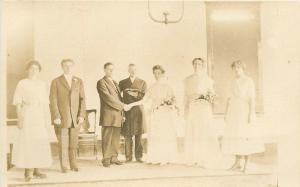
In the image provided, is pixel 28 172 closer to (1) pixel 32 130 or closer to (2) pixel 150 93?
(1) pixel 32 130

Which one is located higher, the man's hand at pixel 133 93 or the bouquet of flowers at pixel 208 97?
the man's hand at pixel 133 93

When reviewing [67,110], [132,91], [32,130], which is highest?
[132,91]

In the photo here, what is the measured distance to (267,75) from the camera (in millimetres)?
2428

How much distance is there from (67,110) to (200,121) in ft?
2.48

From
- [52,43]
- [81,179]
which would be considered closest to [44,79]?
[52,43]

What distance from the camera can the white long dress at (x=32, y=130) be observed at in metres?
2.26

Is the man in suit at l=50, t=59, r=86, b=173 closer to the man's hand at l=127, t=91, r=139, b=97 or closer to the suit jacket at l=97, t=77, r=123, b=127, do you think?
the suit jacket at l=97, t=77, r=123, b=127

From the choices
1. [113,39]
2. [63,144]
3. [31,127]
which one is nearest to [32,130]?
[31,127]

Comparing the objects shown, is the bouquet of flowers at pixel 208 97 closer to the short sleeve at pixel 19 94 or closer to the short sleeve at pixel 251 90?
the short sleeve at pixel 251 90

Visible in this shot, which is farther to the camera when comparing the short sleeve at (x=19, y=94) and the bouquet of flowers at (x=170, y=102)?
the bouquet of flowers at (x=170, y=102)

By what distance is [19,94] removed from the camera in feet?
7.40

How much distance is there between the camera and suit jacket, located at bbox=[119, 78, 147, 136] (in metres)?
2.35

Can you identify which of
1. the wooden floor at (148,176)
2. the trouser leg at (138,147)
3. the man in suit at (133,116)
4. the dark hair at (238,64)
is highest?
the dark hair at (238,64)

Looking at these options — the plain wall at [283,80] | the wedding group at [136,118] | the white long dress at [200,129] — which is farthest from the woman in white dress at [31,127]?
the plain wall at [283,80]
